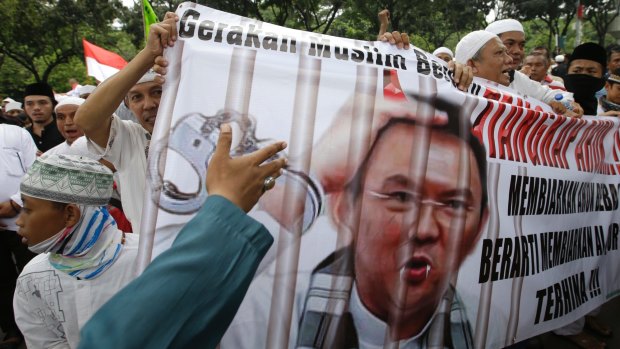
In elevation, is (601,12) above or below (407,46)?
above

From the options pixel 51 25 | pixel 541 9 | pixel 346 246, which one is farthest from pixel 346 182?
pixel 541 9

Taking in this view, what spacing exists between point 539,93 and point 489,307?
1.81 metres

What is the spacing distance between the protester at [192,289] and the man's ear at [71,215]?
110 cm

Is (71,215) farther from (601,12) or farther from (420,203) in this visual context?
(601,12)

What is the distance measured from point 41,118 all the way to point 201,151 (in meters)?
4.44

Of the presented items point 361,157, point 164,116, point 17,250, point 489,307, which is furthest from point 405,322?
point 17,250

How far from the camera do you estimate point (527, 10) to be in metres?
26.2

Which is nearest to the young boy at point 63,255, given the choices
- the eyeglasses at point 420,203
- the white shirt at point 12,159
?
the eyeglasses at point 420,203

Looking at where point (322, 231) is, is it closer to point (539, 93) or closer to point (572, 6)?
point (539, 93)

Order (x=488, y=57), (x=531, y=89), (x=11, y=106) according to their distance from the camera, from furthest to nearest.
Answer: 1. (x=11, y=106)
2. (x=531, y=89)
3. (x=488, y=57)

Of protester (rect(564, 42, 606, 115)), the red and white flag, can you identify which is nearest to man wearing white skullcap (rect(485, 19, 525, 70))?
protester (rect(564, 42, 606, 115))

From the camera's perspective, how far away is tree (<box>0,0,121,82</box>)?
18.0 meters

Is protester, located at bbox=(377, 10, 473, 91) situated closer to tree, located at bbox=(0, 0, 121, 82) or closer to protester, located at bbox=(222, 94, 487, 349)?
protester, located at bbox=(222, 94, 487, 349)

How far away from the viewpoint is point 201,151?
148cm
